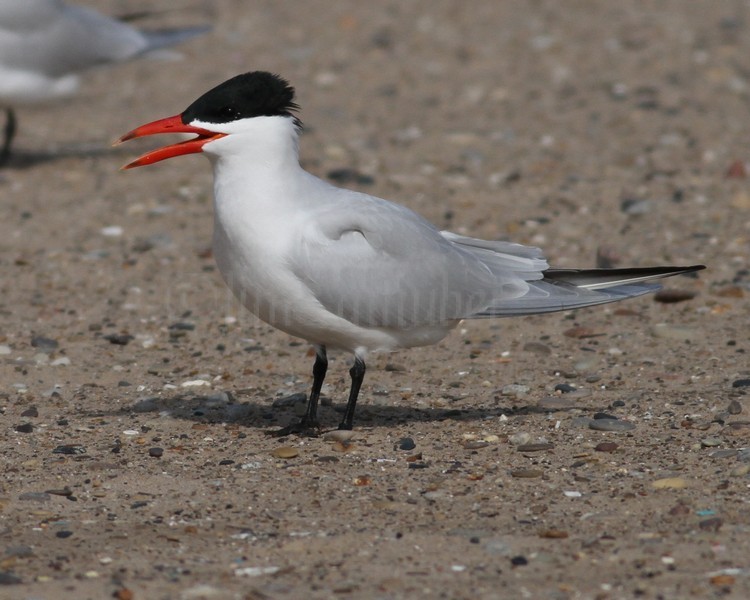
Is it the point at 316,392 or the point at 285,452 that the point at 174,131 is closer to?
the point at 316,392

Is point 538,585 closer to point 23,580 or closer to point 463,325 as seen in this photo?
point 23,580

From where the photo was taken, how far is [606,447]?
482cm

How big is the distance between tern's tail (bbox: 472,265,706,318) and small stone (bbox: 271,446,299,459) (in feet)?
3.06

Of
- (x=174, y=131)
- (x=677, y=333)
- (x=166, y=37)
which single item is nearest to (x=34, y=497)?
(x=174, y=131)

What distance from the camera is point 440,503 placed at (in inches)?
171

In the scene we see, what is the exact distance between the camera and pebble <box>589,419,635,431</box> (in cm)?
504

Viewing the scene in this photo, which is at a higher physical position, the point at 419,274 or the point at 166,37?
the point at 166,37

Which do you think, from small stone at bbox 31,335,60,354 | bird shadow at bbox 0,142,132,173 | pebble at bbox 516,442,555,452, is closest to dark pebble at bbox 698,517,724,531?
pebble at bbox 516,442,555,452

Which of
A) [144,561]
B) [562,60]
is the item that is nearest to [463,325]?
[144,561]

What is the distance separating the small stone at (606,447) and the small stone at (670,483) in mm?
376

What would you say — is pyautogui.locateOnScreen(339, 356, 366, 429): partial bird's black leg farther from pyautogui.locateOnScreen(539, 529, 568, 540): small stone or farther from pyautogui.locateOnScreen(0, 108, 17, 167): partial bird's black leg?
pyautogui.locateOnScreen(0, 108, 17, 167): partial bird's black leg

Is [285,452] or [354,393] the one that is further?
[354,393]


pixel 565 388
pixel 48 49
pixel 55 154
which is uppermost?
pixel 48 49

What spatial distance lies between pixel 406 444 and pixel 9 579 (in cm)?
175
